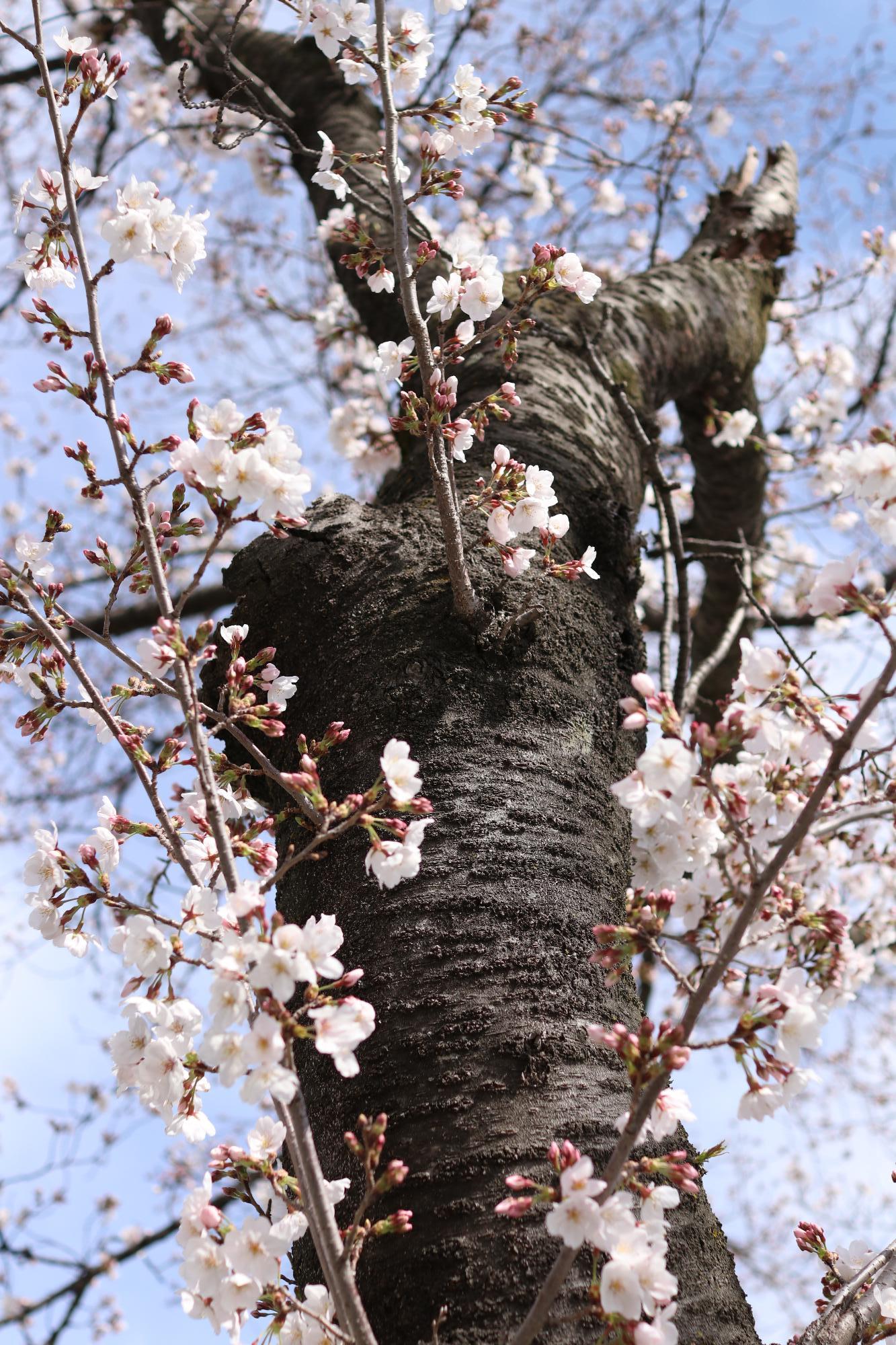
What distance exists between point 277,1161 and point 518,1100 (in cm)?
33

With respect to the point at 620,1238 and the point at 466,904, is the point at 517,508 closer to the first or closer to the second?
the point at 466,904

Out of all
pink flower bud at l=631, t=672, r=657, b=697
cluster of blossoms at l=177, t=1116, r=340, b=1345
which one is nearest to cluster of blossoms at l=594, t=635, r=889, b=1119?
pink flower bud at l=631, t=672, r=657, b=697

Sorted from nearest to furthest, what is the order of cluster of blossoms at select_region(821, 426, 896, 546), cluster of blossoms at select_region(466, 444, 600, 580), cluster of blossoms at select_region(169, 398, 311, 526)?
cluster of blossoms at select_region(821, 426, 896, 546)
cluster of blossoms at select_region(169, 398, 311, 526)
cluster of blossoms at select_region(466, 444, 600, 580)

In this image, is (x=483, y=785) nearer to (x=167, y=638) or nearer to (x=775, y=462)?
(x=167, y=638)

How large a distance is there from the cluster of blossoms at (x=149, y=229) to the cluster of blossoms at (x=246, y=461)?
402 millimetres

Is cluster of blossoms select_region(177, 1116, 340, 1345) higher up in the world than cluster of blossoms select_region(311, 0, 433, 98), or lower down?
lower down

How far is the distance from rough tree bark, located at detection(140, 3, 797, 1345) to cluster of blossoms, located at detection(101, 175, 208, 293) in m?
0.58

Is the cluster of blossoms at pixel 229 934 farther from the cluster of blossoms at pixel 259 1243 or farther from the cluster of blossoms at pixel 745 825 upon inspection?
the cluster of blossoms at pixel 745 825

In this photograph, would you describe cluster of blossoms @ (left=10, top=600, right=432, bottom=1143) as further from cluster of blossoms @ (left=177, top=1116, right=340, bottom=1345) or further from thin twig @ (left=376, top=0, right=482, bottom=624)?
thin twig @ (left=376, top=0, right=482, bottom=624)

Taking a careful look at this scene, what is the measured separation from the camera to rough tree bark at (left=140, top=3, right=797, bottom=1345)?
1162 mm

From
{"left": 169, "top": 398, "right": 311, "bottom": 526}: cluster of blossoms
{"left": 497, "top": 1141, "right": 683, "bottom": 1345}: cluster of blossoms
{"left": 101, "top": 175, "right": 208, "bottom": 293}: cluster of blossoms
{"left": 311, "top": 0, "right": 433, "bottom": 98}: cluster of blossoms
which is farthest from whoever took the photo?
{"left": 311, "top": 0, "right": 433, "bottom": 98}: cluster of blossoms

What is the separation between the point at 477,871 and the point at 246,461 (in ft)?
2.32

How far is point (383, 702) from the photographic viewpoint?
159cm

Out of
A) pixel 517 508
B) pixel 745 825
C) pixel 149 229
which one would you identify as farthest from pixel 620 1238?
pixel 149 229
